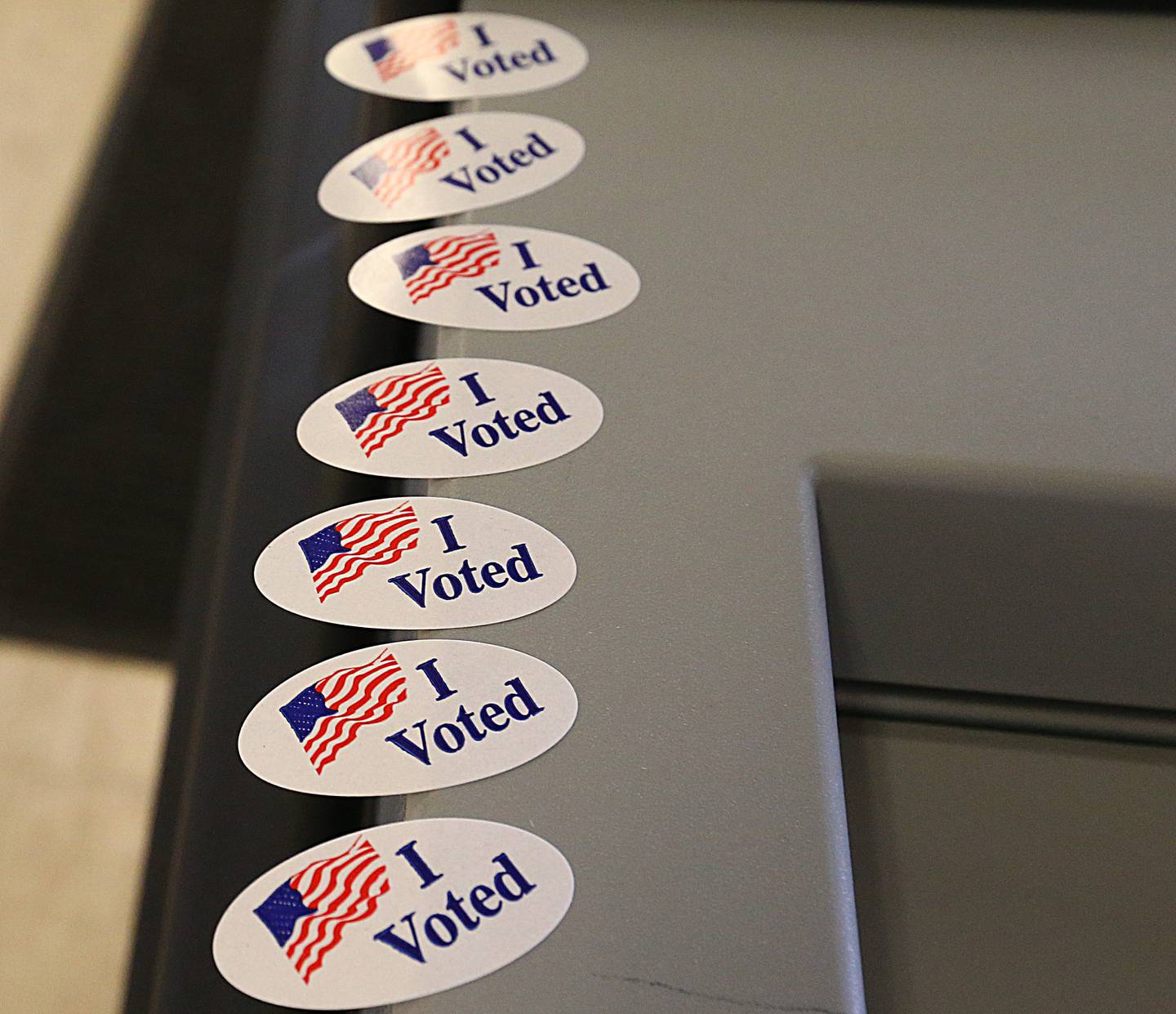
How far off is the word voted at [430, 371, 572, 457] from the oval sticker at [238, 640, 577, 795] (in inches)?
4.0

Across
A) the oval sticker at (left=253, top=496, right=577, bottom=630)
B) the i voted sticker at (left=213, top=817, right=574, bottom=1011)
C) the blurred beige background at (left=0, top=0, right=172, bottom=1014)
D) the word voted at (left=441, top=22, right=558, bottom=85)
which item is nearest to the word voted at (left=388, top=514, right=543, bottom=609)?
the oval sticker at (left=253, top=496, right=577, bottom=630)

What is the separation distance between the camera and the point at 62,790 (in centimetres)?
130

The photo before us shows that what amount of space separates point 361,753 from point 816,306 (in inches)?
12.4

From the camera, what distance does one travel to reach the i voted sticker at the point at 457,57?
28.6 inches

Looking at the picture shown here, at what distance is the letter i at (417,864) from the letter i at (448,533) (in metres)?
0.13

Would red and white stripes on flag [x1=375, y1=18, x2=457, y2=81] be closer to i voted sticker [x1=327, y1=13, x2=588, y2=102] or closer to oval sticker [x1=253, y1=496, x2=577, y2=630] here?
i voted sticker [x1=327, y1=13, x2=588, y2=102]

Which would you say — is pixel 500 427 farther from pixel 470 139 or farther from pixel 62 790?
pixel 62 790

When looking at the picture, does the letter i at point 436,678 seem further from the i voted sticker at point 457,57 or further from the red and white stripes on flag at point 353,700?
the i voted sticker at point 457,57

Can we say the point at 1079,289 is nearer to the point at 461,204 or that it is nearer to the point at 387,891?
the point at 461,204

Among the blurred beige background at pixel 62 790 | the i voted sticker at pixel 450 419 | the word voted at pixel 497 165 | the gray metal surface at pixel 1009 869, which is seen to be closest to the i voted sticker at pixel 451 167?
the word voted at pixel 497 165

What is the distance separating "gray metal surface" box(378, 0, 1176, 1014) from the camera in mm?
470

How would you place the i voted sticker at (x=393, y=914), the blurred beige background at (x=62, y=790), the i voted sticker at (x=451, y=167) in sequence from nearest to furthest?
the i voted sticker at (x=393, y=914), the i voted sticker at (x=451, y=167), the blurred beige background at (x=62, y=790)

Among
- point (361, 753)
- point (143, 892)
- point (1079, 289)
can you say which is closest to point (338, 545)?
point (361, 753)

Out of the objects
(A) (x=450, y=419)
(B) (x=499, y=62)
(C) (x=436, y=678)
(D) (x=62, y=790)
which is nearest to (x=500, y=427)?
(A) (x=450, y=419)
